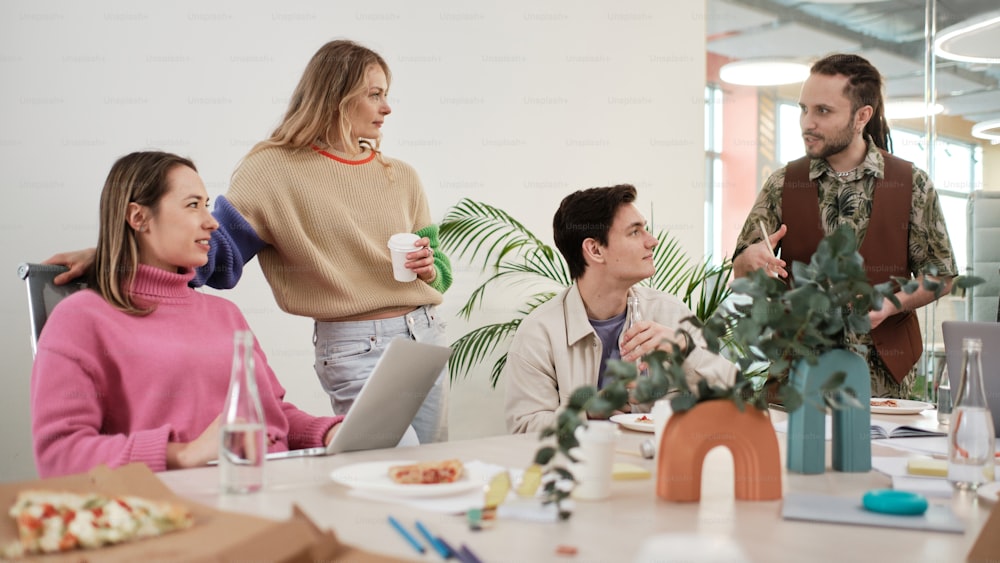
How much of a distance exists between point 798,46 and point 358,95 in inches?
128

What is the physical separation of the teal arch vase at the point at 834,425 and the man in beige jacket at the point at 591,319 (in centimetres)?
64

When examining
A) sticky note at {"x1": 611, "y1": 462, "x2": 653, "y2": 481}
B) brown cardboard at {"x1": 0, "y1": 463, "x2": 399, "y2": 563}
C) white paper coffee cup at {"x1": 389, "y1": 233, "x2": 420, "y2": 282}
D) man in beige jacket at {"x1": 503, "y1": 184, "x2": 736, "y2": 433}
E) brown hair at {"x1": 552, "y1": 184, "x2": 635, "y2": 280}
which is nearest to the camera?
brown cardboard at {"x1": 0, "y1": 463, "x2": 399, "y2": 563}

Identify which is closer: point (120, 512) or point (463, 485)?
point (120, 512)

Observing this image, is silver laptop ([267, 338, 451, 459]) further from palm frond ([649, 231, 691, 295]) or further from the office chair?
palm frond ([649, 231, 691, 295])

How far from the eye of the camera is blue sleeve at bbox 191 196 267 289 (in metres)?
2.42

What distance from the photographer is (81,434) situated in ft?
5.21

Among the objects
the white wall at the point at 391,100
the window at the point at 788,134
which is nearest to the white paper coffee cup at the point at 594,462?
the white wall at the point at 391,100

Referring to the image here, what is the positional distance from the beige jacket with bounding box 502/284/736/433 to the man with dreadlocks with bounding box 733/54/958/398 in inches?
19.6

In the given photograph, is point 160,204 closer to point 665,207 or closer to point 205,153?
point 205,153

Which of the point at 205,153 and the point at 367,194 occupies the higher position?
the point at 205,153

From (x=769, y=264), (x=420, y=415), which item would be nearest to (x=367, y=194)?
(x=420, y=415)

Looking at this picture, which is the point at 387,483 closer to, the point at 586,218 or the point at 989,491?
the point at 989,491

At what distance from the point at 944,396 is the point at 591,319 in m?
0.91

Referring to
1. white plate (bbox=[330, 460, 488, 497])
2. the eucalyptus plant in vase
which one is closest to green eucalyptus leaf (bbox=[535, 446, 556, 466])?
the eucalyptus plant in vase
